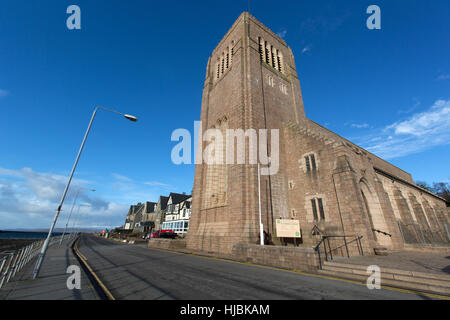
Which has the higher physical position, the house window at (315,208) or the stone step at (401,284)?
the house window at (315,208)

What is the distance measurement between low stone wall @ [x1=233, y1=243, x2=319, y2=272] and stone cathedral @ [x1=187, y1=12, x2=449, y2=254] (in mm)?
2411

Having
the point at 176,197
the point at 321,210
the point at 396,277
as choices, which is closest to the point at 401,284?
the point at 396,277

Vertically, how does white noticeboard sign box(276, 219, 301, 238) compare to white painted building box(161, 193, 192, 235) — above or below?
below

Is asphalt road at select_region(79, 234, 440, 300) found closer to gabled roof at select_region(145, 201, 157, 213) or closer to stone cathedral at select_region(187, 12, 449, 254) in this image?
stone cathedral at select_region(187, 12, 449, 254)

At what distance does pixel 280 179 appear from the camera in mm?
17812

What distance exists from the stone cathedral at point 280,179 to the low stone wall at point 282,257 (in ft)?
7.91

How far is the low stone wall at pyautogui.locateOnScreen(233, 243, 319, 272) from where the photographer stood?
8584mm

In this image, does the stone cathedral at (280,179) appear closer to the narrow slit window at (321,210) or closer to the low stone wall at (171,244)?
the narrow slit window at (321,210)

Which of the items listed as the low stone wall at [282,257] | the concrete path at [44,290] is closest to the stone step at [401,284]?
the low stone wall at [282,257]

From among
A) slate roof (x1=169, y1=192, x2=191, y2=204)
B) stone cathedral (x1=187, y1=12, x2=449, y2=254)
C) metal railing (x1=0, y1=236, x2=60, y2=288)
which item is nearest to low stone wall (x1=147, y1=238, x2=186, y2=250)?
stone cathedral (x1=187, y1=12, x2=449, y2=254)

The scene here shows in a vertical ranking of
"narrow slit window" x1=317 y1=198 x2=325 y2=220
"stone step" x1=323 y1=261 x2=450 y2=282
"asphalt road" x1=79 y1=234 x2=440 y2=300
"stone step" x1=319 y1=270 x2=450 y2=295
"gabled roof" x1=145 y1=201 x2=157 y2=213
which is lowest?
"asphalt road" x1=79 y1=234 x2=440 y2=300

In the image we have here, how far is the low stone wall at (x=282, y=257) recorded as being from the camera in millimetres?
8584
